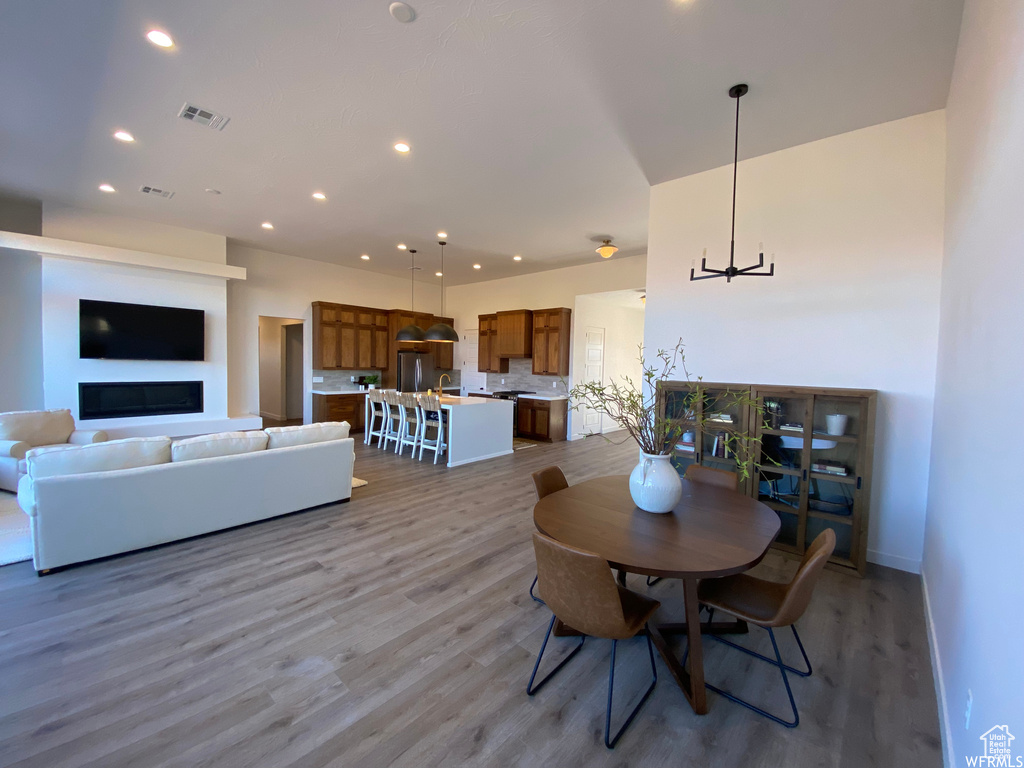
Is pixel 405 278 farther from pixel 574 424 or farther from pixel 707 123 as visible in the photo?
pixel 707 123

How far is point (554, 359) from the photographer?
764 cm

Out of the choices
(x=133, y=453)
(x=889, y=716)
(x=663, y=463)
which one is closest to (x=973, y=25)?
(x=663, y=463)

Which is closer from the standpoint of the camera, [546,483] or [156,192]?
[546,483]

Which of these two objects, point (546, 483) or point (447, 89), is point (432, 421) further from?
point (447, 89)

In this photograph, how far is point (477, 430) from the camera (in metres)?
5.98

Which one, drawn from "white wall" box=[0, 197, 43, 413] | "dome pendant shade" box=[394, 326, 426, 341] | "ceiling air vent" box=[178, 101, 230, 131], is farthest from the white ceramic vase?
"white wall" box=[0, 197, 43, 413]

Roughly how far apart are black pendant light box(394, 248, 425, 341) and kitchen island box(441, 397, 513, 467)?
43.9 inches

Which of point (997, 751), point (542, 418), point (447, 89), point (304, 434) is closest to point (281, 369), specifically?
point (542, 418)

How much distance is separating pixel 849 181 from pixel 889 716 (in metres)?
3.50

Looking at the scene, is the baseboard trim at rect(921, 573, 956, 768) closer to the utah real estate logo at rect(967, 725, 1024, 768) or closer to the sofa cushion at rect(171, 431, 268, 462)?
the utah real estate logo at rect(967, 725, 1024, 768)

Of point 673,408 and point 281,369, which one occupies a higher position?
point 281,369

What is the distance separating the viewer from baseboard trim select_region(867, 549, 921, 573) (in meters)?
2.96

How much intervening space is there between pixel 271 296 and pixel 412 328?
A: 3.23 meters

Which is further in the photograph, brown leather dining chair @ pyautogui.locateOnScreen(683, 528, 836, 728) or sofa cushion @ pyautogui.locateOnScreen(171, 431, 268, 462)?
sofa cushion @ pyautogui.locateOnScreen(171, 431, 268, 462)
